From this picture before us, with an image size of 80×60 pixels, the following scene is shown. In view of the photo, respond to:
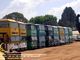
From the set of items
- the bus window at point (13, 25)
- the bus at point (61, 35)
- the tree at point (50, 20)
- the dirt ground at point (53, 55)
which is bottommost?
the dirt ground at point (53, 55)

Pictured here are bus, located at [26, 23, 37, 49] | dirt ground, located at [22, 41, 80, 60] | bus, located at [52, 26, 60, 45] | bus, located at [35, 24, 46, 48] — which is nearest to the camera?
dirt ground, located at [22, 41, 80, 60]

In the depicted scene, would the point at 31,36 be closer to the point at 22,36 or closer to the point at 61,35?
the point at 22,36

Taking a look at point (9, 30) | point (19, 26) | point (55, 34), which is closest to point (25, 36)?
point (19, 26)

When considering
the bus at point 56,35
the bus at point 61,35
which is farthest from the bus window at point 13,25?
the bus at point 61,35

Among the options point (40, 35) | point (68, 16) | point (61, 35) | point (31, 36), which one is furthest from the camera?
point (68, 16)

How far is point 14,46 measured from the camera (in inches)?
1213

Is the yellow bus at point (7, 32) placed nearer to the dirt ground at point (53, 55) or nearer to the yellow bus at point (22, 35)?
the dirt ground at point (53, 55)

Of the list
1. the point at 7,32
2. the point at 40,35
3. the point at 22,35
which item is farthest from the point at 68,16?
the point at 7,32

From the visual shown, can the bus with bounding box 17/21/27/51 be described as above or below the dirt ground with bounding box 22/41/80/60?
above

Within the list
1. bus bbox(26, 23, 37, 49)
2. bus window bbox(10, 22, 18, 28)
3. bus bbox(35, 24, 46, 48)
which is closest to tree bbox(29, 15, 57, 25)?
bus bbox(35, 24, 46, 48)

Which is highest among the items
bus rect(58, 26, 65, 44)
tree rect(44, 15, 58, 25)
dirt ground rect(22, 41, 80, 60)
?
tree rect(44, 15, 58, 25)

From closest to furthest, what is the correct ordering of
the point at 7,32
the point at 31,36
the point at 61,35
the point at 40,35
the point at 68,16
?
the point at 7,32, the point at 31,36, the point at 40,35, the point at 61,35, the point at 68,16

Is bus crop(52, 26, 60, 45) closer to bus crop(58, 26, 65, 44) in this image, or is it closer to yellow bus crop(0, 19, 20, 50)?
bus crop(58, 26, 65, 44)

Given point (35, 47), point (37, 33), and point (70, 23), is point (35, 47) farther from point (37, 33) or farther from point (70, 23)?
point (70, 23)
